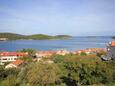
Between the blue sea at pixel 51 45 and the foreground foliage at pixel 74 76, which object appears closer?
the foreground foliage at pixel 74 76

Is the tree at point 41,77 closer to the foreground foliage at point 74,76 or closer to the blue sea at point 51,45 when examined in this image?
the foreground foliage at point 74,76

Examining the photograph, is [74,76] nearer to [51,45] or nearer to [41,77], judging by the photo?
[41,77]

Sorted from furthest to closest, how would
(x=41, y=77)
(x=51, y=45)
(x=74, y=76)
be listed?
(x=51, y=45), (x=41, y=77), (x=74, y=76)

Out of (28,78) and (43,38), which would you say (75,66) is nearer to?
(28,78)

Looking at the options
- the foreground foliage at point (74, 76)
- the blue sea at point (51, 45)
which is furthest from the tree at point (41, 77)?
the blue sea at point (51, 45)

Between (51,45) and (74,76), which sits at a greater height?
(74,76)

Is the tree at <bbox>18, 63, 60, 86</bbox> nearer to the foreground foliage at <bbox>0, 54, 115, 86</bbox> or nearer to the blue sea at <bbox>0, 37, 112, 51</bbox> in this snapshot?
the foreground foliage at <bbox>0, 54, 115, 86</bbox>

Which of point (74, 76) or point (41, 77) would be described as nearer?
point (74, 76)

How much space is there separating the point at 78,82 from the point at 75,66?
764mm

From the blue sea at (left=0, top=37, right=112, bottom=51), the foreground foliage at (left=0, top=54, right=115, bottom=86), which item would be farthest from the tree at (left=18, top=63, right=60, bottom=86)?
the blue sea at (left=0, top=37, right=112, bottom=51)

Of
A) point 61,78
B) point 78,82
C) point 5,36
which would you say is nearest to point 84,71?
point 78,82

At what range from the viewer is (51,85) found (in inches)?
324

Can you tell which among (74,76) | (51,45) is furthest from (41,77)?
(51,45)

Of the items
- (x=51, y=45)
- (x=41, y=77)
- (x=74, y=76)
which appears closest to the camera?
(x=74, y=76)
